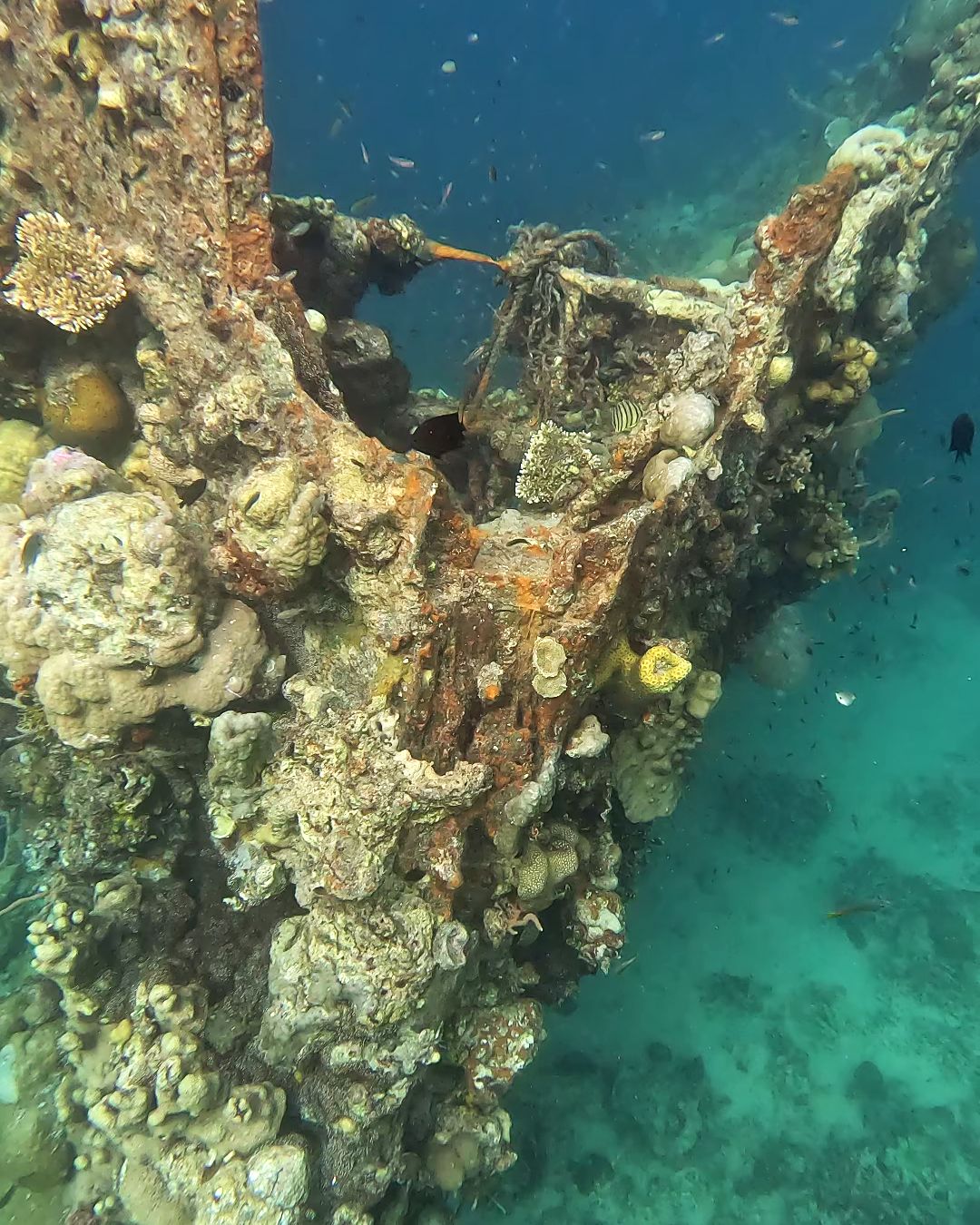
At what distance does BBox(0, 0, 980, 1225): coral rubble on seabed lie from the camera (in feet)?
12.8

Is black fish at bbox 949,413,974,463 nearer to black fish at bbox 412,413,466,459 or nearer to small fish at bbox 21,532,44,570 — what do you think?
black fish at bbox 412,413,466,459

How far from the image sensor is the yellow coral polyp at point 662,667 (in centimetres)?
434

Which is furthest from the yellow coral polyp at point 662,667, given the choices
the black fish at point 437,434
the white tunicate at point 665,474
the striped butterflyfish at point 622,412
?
the striped butterflyfish at point 622,412

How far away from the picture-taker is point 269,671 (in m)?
4.40

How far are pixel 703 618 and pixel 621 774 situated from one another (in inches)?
63.6

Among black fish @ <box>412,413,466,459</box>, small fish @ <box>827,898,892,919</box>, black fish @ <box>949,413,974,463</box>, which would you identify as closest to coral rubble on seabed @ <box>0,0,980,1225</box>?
black fish @ <box>412,413,466,459</box>

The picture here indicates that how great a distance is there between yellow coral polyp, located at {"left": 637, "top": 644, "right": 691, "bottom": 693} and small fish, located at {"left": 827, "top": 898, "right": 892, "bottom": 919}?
7.50 m

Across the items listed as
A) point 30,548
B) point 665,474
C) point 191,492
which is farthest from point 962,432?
point 30,548

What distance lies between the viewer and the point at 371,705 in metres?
4.02

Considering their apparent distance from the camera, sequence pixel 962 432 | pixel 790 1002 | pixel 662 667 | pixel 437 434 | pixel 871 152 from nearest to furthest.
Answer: pixel 662 667
pixel 437 434
pixel 871 152
pixel 962 432
pixel 790 1002

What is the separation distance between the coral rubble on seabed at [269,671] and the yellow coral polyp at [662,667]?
2 cm

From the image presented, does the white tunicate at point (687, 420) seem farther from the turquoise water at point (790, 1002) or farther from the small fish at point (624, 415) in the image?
the turquoise water at point (790, 1002)

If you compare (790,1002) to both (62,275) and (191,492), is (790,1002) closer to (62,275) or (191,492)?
(191,492)

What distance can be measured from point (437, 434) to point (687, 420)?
1.72 metres
